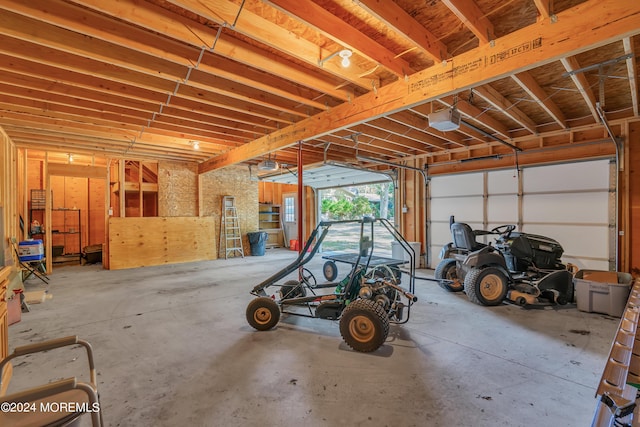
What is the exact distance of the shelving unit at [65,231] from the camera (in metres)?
7.84

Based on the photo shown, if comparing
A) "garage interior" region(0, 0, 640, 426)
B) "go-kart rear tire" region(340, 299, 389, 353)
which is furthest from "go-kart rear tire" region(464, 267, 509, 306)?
"go-kart rear tire" region(340, 299, 389, 353)

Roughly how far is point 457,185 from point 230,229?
6.77 metres

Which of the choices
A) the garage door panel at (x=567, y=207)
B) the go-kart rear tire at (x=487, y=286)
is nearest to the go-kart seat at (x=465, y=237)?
the go-kart rear tire at (x=487, y=286)

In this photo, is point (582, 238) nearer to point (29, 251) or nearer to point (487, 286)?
point (487, 286)

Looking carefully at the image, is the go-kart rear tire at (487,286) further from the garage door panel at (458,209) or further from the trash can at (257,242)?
the trash can at (257,242)

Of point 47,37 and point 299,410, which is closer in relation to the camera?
point 299,410

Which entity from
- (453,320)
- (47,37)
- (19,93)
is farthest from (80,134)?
(453,320)

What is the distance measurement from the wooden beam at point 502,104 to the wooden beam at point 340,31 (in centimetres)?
130

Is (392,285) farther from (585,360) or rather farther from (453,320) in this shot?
(585,360)

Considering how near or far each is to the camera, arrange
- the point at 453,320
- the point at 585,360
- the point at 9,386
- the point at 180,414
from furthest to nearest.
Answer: the point at 453,320 → the point at 585,360 → the point at 9,386 → the point at 180,414

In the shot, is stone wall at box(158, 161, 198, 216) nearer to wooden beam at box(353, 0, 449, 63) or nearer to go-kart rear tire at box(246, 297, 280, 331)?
go-kart rear tire at box(246, 297, 280, 331)

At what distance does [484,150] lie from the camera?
6551 mm

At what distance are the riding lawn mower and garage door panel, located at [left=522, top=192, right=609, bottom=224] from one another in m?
1.30

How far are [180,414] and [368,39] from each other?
3386mm
